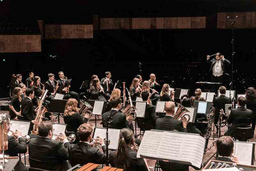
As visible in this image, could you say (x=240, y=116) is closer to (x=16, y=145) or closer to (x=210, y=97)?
(x=210, y=97)

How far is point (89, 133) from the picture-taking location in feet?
16.1

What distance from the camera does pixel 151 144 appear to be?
399 centimetres

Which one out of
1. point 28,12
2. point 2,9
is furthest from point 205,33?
point 2,9

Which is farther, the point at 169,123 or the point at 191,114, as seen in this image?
the point at 191,114

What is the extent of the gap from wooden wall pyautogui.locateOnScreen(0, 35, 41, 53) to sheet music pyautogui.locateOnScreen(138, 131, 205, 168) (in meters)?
13.9

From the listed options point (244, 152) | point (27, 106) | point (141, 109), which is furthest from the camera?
point (27, 106)

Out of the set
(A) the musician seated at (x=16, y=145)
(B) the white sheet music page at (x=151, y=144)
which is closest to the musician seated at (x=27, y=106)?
(A) the musician seated at (x=16, y=145)

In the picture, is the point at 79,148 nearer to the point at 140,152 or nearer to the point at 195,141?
the point at 140,152

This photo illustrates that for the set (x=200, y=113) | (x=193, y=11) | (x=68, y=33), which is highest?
(x=193, y=11)

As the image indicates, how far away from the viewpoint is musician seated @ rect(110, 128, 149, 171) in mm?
4617

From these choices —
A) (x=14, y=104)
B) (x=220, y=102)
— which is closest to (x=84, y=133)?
(x=14, y=104)

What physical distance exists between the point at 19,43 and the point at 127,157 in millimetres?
13506

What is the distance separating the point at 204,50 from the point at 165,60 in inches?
79.1

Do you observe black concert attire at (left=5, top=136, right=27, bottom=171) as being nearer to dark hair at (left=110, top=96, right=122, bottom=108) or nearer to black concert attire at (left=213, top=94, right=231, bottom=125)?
dark hair at (left=110, top=96, right=122, bottom=108)
